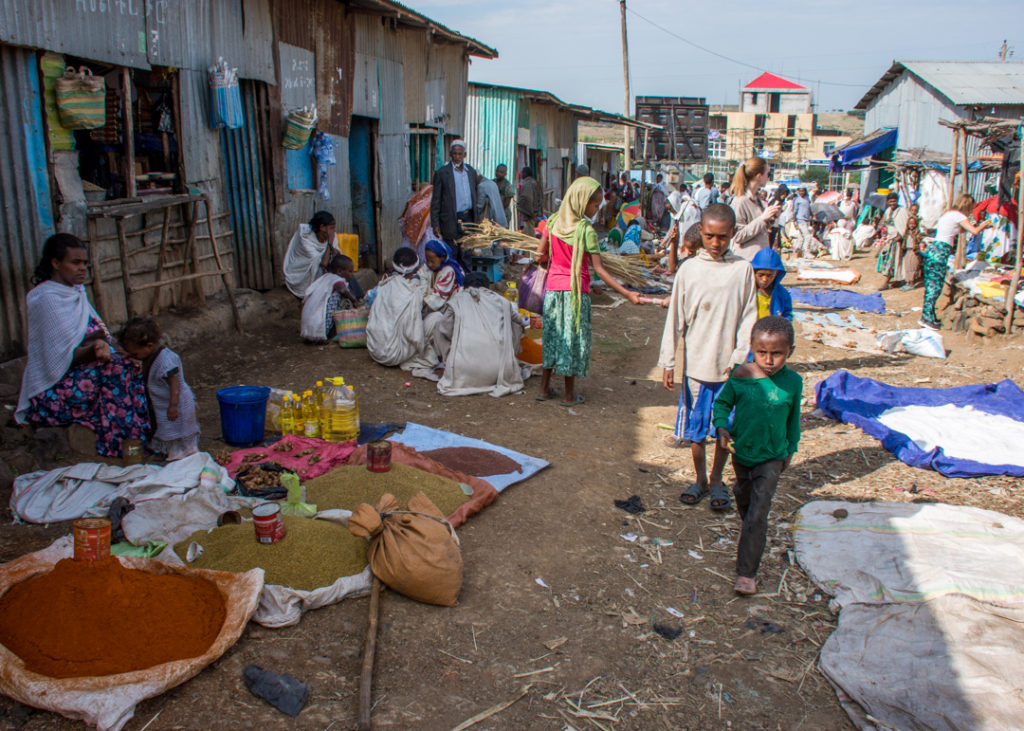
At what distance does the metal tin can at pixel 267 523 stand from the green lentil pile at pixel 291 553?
3 cm

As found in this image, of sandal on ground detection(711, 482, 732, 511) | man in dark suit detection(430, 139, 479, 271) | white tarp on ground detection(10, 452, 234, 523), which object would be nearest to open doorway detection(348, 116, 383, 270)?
man in dark suit detection(430, 139, 479, 271)

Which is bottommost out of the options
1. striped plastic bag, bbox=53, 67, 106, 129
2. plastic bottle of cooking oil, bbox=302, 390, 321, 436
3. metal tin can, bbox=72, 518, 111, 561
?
plastic bottle of cooking oil, bbox=302, 390, 321, 436

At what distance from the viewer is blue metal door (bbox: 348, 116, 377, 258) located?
11.0 metres

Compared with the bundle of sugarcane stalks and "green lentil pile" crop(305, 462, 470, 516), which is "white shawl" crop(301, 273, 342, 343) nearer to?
the bundle of sugarcane stalks

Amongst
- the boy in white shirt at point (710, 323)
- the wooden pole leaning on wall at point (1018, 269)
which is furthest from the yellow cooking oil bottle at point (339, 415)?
the wooden pole leaning on wall at point (1018, 269)

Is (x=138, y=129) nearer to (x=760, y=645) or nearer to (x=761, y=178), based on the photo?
(x=761, y=178)

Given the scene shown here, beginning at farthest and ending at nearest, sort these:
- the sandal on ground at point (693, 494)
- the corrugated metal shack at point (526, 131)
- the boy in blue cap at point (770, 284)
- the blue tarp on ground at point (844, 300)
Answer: the corrugated metal shack at point (526, 131) < the blue tarp on ground at point (844, 300) < the boy in blue cap at point (770, 284) < the sandal on ground at point (693, 494)

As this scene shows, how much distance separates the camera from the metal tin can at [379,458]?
169 inches

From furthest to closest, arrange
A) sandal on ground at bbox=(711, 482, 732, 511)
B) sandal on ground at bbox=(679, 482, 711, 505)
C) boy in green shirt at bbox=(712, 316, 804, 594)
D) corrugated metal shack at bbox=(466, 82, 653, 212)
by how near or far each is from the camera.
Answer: corrugated metal shack at bbox=(466, 82, 653, 212), sandal on ground at bbox=(679, 482, 711, 505), sandal on ground at bbox=(711, 482, 732, 511), boy in green shirt at bbox=(712, 316, 804, 594)

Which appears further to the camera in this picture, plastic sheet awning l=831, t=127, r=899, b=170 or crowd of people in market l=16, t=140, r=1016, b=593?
plastic sheet awning l=831, t=127, r=899, b=170

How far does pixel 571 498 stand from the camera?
15.5 feet

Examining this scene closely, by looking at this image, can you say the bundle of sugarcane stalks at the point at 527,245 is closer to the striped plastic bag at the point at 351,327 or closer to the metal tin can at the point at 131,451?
the striped plastic bag at the point at 351,327

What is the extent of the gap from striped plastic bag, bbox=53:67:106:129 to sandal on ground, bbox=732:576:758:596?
17.8 feet

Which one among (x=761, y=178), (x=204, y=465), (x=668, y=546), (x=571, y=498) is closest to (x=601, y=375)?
(x=761, y=178)
